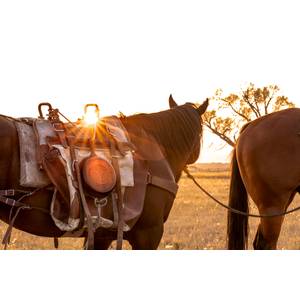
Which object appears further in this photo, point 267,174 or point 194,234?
point 194,234

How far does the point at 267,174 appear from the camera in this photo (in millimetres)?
6699

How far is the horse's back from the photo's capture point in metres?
6.67

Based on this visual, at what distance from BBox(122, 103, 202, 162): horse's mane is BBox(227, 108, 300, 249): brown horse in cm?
176

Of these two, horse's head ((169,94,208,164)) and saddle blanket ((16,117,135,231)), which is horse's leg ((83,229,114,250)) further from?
horse's head ((169,94,208,164))

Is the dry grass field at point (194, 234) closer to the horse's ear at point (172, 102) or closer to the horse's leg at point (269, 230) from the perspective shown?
the horse's leg at point (269, 230)

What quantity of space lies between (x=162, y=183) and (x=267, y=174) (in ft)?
7.44

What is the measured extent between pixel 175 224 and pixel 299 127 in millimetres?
5714

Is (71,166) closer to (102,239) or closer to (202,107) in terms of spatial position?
(102,239)

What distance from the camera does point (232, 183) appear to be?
22.7 feet

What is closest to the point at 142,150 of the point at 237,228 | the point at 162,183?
the point at 162,183

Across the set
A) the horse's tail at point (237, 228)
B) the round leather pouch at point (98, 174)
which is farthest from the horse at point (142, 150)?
the horse's tail at point (237, 228)

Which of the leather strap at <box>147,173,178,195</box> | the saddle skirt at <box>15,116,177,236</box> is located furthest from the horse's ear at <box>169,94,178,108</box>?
the leather strap at <box>147,173,178,195</box>

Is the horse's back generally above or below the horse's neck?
below
